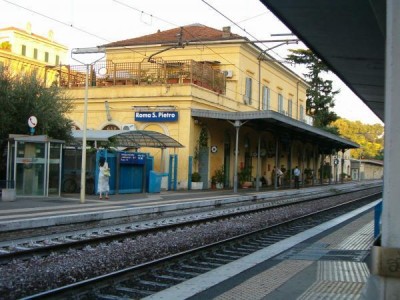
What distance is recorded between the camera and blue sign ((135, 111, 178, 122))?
103 ft

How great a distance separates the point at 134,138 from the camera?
94.0ft

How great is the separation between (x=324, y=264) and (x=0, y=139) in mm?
17520

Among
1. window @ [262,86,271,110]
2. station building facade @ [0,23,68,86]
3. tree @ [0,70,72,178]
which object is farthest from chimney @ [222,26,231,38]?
station building facade @ [0,23,68,86]

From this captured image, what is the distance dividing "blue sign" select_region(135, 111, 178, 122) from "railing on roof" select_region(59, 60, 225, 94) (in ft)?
6.60

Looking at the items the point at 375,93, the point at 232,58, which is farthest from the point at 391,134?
the point at 232,58

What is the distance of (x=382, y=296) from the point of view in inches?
175

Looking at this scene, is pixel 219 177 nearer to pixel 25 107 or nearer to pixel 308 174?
pixel 25 107

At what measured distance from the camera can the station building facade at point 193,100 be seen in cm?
3133

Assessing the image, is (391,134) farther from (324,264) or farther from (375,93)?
(375,93)

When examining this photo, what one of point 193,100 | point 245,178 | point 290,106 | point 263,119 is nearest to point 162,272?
point 263,119

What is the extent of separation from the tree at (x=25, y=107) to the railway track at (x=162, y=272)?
46.0 feet

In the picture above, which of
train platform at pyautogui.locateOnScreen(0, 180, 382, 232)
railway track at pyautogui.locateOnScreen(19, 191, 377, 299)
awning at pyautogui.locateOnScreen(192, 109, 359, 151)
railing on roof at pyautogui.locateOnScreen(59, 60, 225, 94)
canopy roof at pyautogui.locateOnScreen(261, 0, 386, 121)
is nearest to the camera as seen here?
railway track at pyautogui.locateOnScreen(19, 191, 377, 299)

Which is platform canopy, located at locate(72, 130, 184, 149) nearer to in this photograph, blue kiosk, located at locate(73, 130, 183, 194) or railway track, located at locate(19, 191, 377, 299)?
blue kiosk, located at locate(73, 130, 183, 194)

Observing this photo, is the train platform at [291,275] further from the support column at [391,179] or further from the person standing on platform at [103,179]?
the person standing on platform at [103,179]
